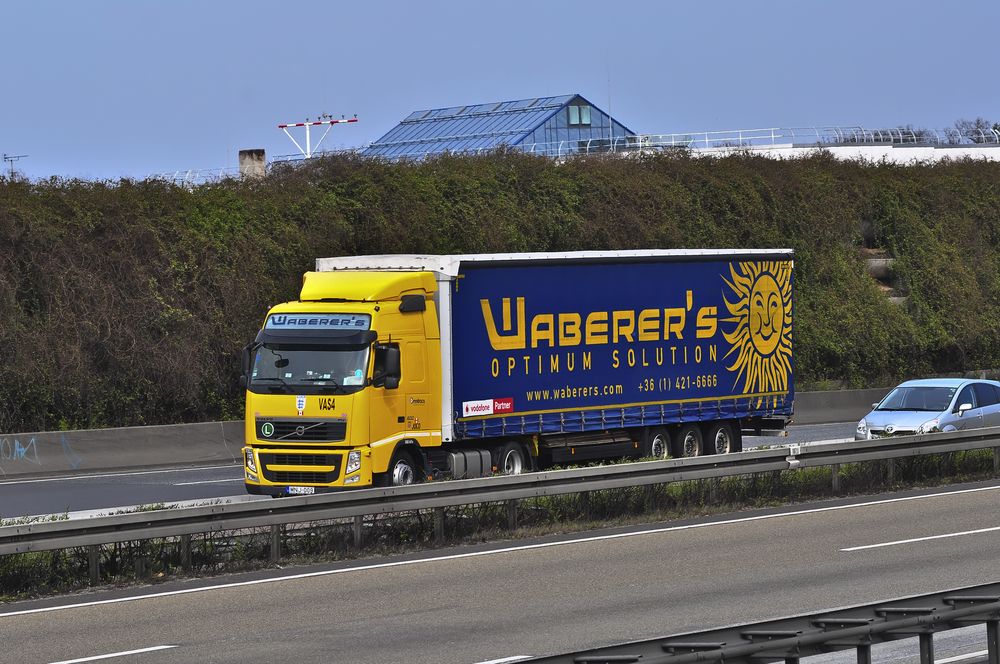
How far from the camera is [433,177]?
39594mm

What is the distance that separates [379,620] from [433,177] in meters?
28.4

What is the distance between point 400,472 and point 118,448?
987 cm

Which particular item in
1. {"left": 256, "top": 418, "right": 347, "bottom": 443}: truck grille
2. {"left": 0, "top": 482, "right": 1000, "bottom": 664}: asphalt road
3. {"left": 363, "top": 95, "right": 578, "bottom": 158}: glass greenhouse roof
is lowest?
{"left": 0, "top": 482, "right": 1000, "bottom": 664}: asphalt road

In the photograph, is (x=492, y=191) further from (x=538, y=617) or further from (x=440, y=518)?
(x=538, y=617)

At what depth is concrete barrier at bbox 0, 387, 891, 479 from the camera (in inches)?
1069

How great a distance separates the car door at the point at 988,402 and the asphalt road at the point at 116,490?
13.6 metres

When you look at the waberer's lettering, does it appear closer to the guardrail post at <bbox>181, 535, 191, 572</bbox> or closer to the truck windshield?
the truck windshield

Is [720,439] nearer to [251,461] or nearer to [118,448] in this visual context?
[251,461]

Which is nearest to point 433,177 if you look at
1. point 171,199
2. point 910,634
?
point 171,199

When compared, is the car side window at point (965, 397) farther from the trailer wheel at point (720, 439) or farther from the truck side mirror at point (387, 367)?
the truck side mirror at point (387, 367)

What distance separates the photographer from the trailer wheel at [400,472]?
20.1 m

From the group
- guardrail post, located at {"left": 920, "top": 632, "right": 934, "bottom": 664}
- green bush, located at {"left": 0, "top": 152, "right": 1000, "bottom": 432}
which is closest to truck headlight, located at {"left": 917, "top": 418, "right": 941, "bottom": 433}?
green bush, located at {"left": 0, "top": 152, "right": 1000, "bottom": 432}

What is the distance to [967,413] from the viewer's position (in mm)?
26250

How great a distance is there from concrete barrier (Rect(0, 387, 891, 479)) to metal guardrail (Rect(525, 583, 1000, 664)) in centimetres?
2270
